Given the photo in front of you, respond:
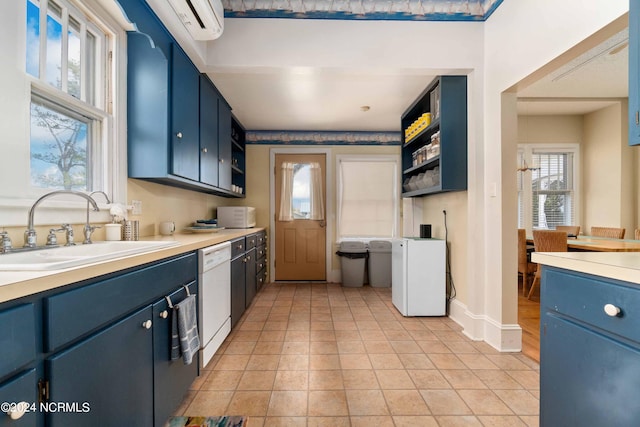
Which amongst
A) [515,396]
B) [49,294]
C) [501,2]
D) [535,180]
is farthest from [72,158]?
[535,180]

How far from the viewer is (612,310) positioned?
37.4 inches

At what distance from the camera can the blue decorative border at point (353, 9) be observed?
2.46 m

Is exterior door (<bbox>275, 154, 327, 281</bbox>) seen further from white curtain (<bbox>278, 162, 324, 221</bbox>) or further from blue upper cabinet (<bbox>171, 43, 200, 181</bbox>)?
blue upper cabinet (<bbox>171, 43, 200, 181</bbox>)

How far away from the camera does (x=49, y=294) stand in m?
0.79

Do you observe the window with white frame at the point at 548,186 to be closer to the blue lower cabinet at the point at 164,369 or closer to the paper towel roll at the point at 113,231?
the blue lower cabinet at the point at 164,369

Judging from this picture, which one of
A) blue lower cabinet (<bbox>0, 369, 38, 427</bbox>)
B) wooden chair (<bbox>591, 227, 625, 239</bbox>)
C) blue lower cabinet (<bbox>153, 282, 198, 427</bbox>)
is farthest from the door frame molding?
blue lower cabinet (<bbox>0, 369, 38, 427</bbox>)

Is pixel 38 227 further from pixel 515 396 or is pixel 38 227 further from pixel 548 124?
pixel 548 124

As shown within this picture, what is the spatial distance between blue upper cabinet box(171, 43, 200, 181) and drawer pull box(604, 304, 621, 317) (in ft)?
7.70

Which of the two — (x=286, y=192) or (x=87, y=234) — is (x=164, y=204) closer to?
(x=87, y=234)

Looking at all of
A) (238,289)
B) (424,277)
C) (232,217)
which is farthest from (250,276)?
(424,277)

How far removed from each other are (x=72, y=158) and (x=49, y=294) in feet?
4.01

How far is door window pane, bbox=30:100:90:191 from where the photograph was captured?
1.44 meters

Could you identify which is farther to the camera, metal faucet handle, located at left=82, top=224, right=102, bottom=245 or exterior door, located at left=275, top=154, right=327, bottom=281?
exterior door, located at left=275, top=154, right=327, bottom=281

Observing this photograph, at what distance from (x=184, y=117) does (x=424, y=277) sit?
269 centimetres
